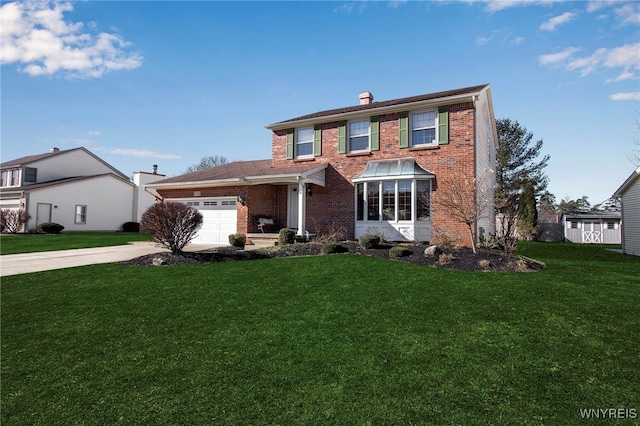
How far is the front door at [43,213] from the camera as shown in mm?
27469

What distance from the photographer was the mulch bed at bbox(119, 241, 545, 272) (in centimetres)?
897

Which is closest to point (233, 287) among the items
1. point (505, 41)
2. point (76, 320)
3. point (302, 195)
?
point (76, 320)

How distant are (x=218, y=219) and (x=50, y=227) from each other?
1839 centimetres

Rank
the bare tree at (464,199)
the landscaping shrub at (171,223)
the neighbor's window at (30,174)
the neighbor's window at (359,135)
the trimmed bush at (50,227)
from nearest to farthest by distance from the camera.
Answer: the landscaping shrub at (171,223) → the bare tree at (464,199) → the neighbor's window at (359,135) → the trimmed bush at (50,227) → the neighbor's window at (30,174)

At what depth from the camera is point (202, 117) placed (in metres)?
17.5

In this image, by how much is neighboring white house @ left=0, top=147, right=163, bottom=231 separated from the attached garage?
18861mm

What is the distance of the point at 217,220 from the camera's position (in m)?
17.6

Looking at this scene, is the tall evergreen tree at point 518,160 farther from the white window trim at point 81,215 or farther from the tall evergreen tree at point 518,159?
the white window trim at point 81,215

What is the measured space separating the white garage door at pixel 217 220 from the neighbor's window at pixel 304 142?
170 inches

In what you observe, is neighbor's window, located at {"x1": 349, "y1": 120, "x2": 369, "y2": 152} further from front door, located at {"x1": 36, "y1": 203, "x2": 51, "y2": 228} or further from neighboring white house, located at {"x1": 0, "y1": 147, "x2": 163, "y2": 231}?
front door, located at {"x1": 36, "y1": 203, "x2": 51, "y2": 228}

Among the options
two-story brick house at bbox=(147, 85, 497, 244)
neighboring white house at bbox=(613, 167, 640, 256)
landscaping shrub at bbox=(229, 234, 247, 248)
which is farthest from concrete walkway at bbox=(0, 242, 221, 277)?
neighboring white house at bbox=(613, 167, 640, 256)

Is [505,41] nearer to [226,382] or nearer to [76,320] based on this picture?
[226,382]

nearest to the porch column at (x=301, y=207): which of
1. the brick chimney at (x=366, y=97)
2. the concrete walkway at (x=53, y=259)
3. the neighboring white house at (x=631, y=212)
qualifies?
the concrete walkway at (x=53, y=259)

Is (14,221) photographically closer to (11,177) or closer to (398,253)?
(11,177)
